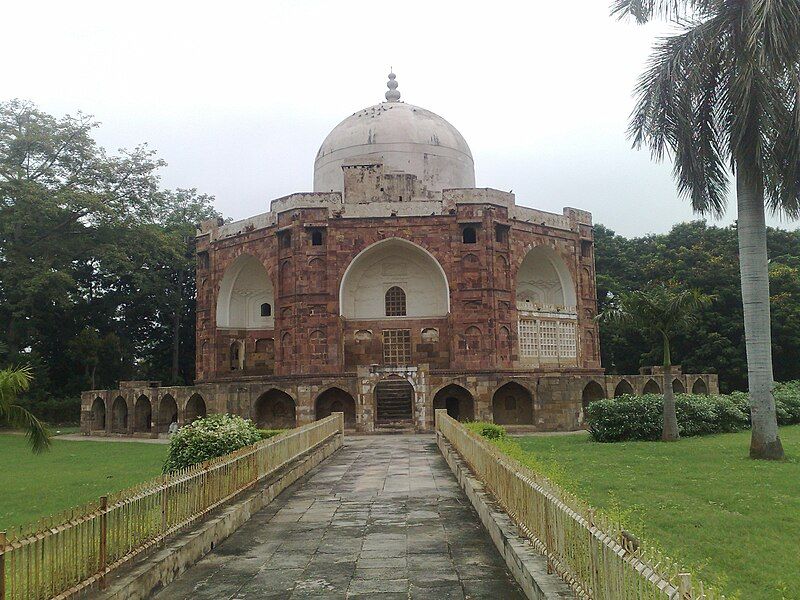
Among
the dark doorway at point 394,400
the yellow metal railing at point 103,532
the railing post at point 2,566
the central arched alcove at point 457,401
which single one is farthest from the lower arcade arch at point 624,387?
the railing post at point 2,566

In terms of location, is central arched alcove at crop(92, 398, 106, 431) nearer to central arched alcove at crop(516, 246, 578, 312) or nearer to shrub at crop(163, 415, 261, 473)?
central arched alcove at crop(516, 246, 578, 312)

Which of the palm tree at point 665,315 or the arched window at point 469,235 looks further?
the arched window at point 469,235

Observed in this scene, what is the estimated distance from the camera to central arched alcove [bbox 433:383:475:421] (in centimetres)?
2984

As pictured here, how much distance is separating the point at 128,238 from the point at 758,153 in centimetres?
3120

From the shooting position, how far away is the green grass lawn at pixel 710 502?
274 inches

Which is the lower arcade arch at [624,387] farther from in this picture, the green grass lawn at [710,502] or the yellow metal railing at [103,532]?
the yellow metal railing at [103,532]

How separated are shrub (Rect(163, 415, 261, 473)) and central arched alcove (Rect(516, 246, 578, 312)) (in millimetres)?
22085

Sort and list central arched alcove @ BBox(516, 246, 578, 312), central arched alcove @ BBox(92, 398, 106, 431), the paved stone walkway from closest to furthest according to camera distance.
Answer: the paved stone walkway < central arched alcove @ BBox(516, 246, 578, 312) < central arched alcove @ BBox(92, 398, 106, 431)

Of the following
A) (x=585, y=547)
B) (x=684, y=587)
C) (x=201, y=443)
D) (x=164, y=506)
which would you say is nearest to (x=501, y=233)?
(x=201, y=443)

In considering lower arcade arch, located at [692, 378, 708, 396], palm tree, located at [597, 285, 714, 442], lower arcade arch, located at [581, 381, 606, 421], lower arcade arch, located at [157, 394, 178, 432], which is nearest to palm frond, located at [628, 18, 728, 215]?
palm tree, located at [597, 285, 714, 442]

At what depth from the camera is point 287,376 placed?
29516 millimetres

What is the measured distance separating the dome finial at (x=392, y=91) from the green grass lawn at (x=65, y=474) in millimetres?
22559

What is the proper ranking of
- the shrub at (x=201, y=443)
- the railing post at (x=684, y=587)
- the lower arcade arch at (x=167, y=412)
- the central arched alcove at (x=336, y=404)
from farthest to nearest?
1. the lower arcade arch at (x=167, y=412)
2. the central arched alcove at (x=336, y=404)
3. the shrub at (x=201, y=443)
4. the railing post at (x=684, y=587)

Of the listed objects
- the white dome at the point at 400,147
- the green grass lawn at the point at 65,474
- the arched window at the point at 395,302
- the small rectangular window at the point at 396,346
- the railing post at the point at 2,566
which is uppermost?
the white dome at the point at 400,147
